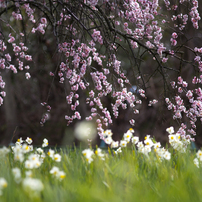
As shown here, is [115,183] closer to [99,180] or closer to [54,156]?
[99,180]

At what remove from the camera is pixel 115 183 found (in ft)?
6.26

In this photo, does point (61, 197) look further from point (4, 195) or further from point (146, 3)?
point (146, 3)

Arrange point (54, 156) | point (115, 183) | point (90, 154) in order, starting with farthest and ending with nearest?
point (54, 156)
point (90, 154)
point (115, 183)

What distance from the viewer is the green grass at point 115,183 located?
1.55 metres

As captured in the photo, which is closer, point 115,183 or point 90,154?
point 115,183

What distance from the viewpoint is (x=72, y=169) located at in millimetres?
2271

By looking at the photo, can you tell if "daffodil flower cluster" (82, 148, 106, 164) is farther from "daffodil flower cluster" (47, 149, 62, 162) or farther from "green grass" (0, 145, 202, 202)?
"daffodil flower cluster" (47, 149, 62, 162)

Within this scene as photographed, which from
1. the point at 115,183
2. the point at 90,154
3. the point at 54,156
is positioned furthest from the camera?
the point at 54,156

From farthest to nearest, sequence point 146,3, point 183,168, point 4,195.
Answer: point 146,3, point 183,168, point 4,195

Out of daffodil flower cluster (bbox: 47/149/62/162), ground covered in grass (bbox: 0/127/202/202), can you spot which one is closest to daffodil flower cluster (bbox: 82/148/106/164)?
ground covered in grass (bbox: 0/127/202/202)

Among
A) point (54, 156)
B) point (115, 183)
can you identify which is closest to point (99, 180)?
point (115, 183)

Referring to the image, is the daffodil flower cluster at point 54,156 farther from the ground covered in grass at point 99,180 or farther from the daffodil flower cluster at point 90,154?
the daffodil flower cluster at point 90,154

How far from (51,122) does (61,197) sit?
9.63 meters

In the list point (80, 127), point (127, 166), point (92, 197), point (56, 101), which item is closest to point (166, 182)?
point (127, 166)
